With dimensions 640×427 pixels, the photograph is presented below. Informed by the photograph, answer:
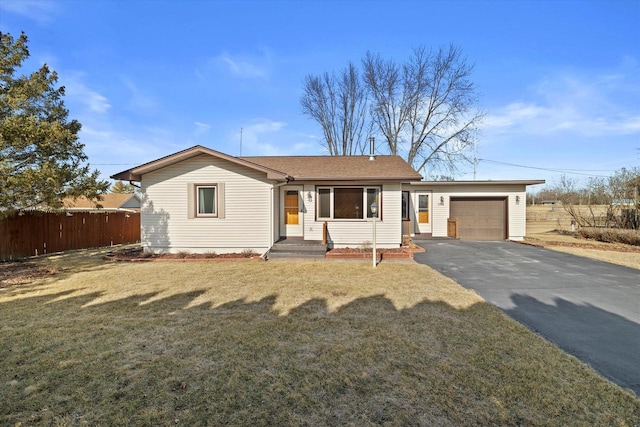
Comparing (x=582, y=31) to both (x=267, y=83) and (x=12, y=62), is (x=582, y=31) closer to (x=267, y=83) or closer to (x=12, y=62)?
(x=267, y=83)

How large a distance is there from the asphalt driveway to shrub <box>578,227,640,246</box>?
5139 millimetres

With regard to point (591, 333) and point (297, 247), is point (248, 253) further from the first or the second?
point (591, 333)

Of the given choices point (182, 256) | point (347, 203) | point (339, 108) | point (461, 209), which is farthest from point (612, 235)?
point (339, 108)

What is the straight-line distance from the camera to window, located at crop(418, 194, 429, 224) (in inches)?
619

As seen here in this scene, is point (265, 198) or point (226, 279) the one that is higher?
point (265, 198)

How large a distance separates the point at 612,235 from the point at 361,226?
12039mm

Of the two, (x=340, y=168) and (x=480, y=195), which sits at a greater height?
(x=340, y=168)

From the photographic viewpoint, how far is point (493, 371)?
3113 mm

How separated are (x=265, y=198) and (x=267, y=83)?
9.48 meters

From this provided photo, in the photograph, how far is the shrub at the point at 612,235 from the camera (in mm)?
12955

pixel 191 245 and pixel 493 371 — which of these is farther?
pixel 191 245

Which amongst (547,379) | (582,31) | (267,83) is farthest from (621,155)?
(547,379)

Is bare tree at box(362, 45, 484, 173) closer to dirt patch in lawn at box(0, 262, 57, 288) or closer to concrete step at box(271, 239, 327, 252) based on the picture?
concrete step at box(271, 239, 327, 252)

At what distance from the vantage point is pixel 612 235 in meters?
13.9
